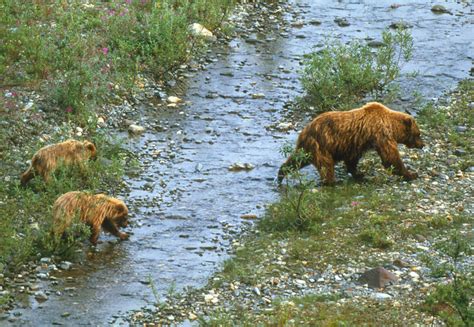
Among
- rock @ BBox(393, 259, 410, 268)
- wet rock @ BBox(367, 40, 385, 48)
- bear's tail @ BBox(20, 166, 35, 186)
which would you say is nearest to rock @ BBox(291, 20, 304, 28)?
wet rock @ BBox(367, 40, 385, 48)

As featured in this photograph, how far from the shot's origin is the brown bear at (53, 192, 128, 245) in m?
9.88

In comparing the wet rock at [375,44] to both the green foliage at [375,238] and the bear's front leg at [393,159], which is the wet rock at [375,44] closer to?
the bear's front leg at [393,159]

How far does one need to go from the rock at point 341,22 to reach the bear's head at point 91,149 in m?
8.19

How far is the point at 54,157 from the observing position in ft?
36.5

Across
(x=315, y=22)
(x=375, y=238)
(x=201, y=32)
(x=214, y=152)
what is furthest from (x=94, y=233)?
(x=315, y=22)

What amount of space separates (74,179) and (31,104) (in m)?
2.22

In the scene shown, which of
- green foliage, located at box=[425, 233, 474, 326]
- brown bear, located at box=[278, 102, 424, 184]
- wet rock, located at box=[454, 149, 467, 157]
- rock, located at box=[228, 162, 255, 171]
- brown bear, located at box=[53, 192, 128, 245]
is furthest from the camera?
wet rock, located at box=[454, 149, 467, 157]

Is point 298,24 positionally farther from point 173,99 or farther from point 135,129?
point 135,129

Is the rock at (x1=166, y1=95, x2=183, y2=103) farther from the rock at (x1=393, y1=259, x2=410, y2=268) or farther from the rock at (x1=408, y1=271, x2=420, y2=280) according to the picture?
the rock at (x1=408, y1=271, x2=420, y2=280)

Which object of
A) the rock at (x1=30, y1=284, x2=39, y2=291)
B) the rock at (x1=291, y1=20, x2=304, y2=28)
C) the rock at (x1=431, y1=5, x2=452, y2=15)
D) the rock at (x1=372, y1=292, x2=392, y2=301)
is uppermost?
the rock at (x1=431, y1=5, x2=452, y2=15)

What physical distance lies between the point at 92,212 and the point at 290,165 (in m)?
2.85

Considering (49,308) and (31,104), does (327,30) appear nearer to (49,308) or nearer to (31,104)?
(31,104)

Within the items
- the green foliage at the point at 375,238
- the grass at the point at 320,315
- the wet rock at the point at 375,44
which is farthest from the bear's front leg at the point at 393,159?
the wet rock at the point at 375,44

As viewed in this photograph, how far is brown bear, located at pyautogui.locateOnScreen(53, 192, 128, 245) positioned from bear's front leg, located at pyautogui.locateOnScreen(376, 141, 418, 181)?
11.7 feet
